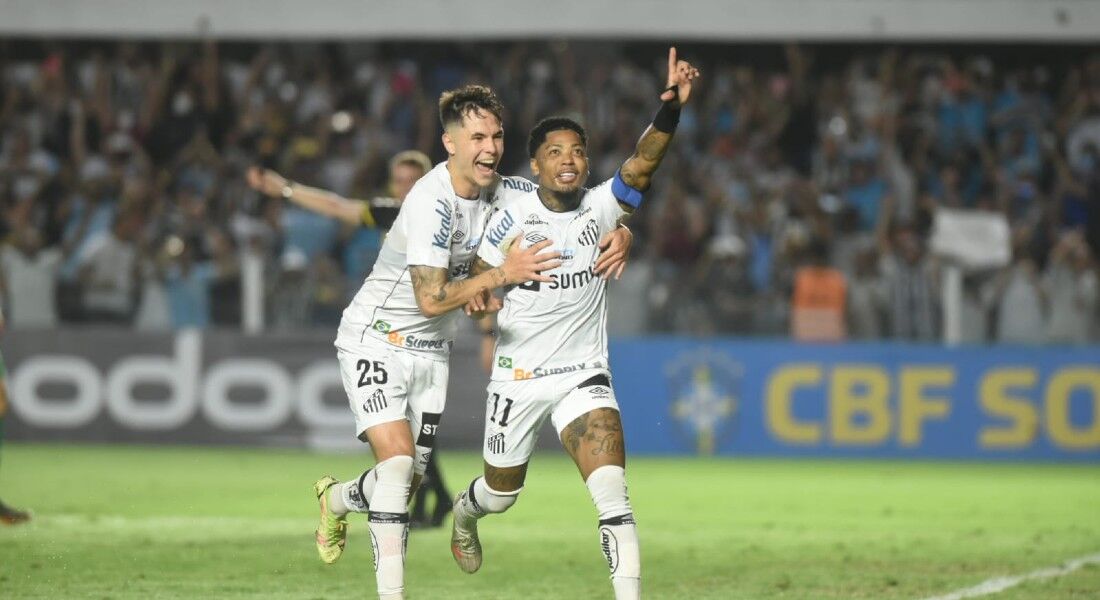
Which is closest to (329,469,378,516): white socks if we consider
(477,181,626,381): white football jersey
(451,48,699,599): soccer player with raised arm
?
(451,48,699,599): soccer player with raised arm

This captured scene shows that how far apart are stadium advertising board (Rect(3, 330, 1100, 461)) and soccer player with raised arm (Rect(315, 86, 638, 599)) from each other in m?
8.88

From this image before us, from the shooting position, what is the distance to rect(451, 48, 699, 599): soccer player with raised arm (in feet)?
25.0

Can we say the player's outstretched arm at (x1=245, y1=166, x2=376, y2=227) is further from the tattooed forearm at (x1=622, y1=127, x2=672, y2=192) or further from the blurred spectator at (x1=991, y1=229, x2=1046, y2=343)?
the blurred spectator at (x1=991, y1=229, x2=1046, y2=343)

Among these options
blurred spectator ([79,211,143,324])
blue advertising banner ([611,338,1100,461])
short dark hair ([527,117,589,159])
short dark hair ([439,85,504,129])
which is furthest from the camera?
blurred spectator ([79,211,143,324])

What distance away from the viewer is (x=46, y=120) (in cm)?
2006

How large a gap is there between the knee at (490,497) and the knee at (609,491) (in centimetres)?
74

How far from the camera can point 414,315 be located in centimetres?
841

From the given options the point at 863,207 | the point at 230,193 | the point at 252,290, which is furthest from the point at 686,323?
the point at 230,193

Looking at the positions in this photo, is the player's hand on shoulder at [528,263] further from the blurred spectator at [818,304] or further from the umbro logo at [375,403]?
the blurred spectator at [818,304]

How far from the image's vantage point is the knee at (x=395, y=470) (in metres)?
7.94

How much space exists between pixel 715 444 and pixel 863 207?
3979mm

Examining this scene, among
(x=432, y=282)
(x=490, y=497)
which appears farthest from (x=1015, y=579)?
(x=432, y=282)

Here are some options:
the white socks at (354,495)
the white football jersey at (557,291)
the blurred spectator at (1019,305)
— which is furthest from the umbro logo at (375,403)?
the blurred spectator at (1019,305)

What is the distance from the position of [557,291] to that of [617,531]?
1242 mm
